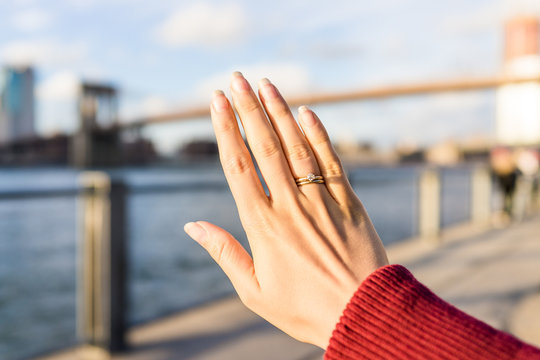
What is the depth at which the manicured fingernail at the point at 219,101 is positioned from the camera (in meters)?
0.58

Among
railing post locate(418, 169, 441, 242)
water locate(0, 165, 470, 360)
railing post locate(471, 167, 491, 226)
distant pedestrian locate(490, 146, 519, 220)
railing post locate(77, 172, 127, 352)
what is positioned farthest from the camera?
distant pedestrian locate(490, 146, 519, 220)

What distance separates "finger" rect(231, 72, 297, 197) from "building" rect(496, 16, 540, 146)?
41867 millimetres

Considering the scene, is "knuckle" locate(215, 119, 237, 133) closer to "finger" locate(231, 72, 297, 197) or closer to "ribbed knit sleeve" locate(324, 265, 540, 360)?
"finger" locate(231, 72, 297, 197)

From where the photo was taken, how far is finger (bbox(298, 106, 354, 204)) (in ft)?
1.90

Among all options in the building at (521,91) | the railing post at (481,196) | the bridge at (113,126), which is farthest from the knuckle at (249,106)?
the building at (521,91)

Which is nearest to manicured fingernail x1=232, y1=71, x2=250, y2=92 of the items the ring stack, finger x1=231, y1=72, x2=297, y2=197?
finger x1=231, y1=72, x2=297, y2=197

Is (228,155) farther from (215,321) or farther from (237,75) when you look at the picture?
(215,321)

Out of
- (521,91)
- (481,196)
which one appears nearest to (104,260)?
(481,196)

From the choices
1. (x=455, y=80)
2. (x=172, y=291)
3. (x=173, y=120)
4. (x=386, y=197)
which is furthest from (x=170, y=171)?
(x=172, y=291)

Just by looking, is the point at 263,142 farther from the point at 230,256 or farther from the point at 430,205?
the point at 430,205

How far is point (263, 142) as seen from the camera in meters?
0.56

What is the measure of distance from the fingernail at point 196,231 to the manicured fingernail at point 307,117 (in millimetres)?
182

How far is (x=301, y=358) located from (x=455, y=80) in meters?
23.6

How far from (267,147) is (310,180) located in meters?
0.06
